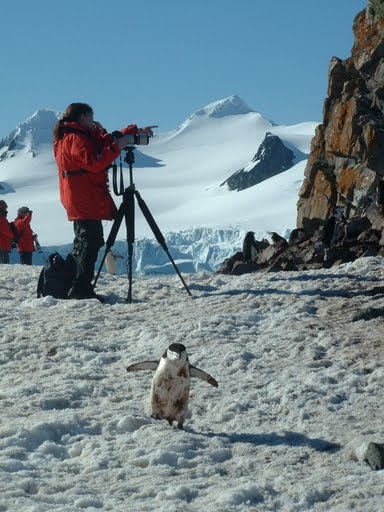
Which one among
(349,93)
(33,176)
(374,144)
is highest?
(33,176)

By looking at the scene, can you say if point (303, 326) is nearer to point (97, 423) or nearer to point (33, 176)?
point (97, 423)

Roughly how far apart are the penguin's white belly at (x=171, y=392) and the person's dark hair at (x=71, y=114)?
3.71 m

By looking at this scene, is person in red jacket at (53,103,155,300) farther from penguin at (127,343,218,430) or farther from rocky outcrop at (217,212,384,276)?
penguin at (127,343,218,430)

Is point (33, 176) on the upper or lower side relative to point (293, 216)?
upper

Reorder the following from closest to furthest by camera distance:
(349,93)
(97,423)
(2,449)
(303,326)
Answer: (2,449) → (97,423) → (303,326) → (349,93)

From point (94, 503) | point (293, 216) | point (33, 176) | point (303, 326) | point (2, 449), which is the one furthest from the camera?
point (33, 176)

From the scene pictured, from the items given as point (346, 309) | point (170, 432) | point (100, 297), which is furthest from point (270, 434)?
point (100, 297)

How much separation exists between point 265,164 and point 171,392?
150 meters

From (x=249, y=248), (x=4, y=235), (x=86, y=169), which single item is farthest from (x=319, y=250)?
(x=4, y=235)

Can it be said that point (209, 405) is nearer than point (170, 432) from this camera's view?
No

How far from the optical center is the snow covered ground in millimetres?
4438

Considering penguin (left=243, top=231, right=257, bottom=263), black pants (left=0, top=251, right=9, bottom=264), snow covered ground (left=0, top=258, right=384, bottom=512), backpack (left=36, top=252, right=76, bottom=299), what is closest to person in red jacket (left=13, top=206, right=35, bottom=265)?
black pants (left=0, top=251, right=9, bottom=264)

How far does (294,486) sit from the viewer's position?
4406 millimetres

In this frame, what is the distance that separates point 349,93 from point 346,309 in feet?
32.1
